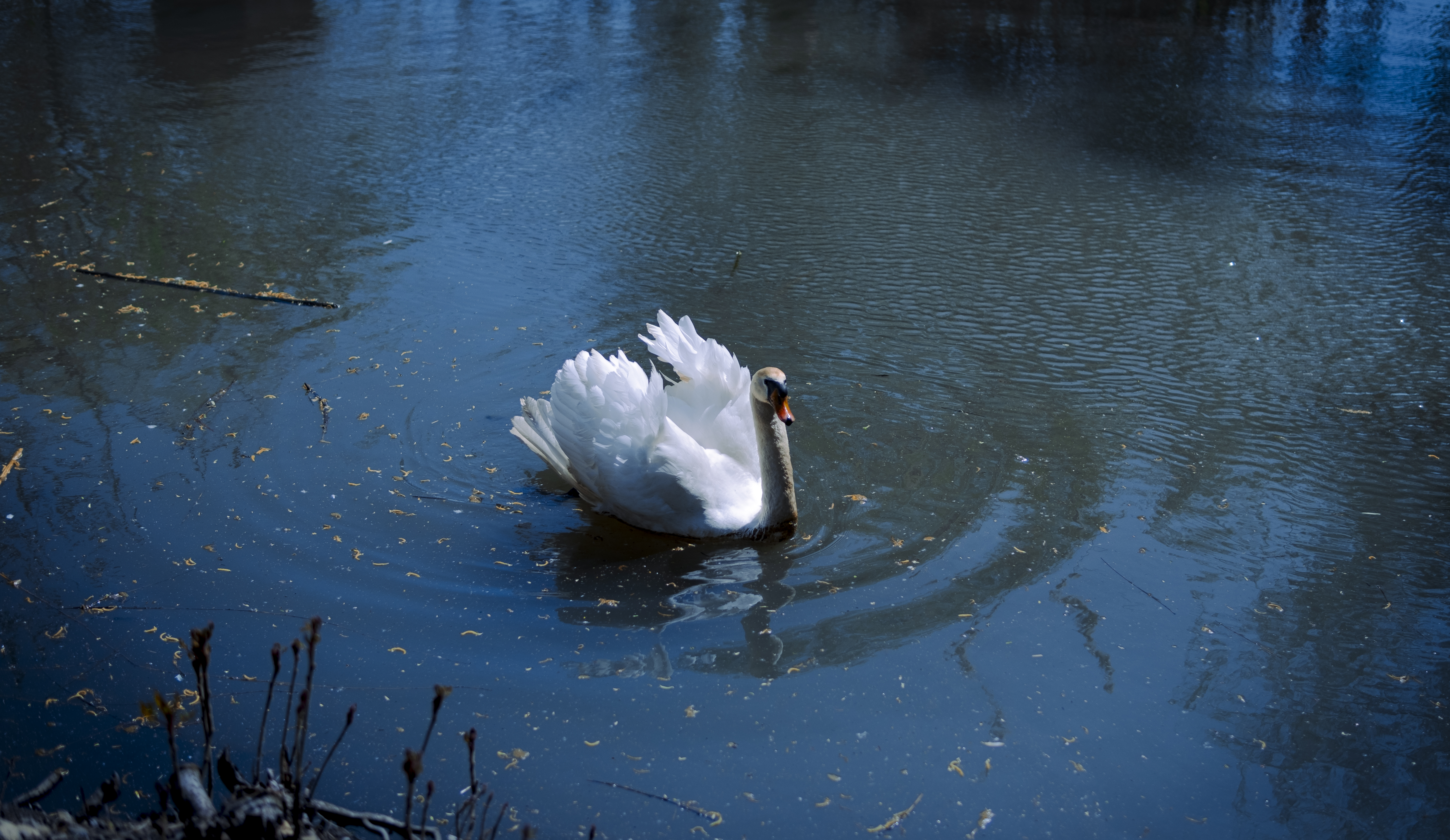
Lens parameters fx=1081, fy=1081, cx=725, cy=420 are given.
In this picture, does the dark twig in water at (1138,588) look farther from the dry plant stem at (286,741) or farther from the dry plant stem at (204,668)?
the dry plant stem at (204,668)

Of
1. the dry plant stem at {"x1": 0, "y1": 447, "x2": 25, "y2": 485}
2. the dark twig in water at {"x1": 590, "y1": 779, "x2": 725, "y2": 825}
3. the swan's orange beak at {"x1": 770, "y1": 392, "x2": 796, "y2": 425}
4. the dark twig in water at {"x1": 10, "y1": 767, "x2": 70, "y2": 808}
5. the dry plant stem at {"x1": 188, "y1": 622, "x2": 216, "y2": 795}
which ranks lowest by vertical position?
the dark twig in water at {"x1": 590, "y1": 779, "x2": 725, "y2": 825}

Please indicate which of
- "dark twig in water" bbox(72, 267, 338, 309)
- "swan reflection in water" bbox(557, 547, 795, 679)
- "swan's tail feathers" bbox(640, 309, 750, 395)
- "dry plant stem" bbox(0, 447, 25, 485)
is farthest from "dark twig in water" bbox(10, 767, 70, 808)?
"dark twig in water" bbox(72, 267, 338, 309)

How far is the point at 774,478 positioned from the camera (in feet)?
13.2

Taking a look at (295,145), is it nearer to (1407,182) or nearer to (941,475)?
(941,475)

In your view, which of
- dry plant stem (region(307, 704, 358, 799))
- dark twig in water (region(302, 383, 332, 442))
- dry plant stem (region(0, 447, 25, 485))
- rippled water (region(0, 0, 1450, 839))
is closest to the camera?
dry plant stem (region(307, 704, 358, 799))

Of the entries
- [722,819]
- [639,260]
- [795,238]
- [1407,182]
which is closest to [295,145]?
[639,260]

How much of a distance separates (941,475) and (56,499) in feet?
11.1

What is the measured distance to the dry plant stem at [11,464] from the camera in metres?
4.14

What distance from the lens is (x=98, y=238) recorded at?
648 cm

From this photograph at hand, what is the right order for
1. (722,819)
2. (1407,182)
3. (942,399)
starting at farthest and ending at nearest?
(1407,182)
(942,399)
(722,819)

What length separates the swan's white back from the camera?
13.1 feet

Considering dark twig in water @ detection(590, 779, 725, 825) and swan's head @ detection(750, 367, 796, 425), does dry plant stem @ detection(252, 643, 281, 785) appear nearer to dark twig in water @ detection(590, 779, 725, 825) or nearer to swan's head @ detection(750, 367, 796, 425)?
dark twig in water @ detection(590, 779, 725, 825)

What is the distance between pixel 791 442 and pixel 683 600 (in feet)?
4.08

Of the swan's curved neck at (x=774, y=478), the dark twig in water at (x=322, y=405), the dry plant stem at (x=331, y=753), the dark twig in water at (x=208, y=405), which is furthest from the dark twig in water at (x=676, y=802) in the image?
the dark twig in water at (x=208, y=405)
